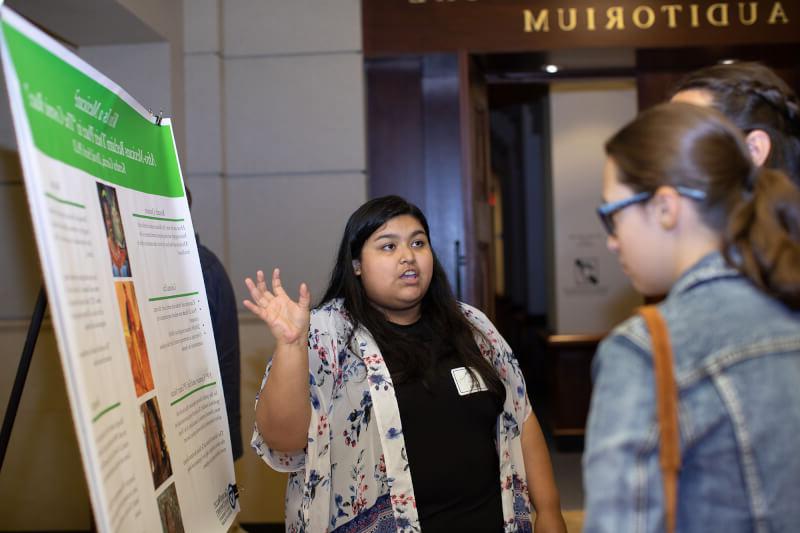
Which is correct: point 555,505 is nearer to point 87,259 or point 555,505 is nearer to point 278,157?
point 87,259

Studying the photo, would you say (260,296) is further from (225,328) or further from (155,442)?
(225,328)

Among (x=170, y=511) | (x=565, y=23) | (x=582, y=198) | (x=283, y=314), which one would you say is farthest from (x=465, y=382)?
(x=582, y=198)

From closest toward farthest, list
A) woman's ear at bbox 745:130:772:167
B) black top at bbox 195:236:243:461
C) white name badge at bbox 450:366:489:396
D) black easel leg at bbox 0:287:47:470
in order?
woman's ear at bbox 745:130:772:167
black easel leg at bbox 0:287:47:470
white name badge at bbox 450:366:489:396
black top at bbox 195:236:243:461

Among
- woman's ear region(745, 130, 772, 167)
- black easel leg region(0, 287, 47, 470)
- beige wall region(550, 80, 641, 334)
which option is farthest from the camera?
beige wall region(550, 80, 641, 334)

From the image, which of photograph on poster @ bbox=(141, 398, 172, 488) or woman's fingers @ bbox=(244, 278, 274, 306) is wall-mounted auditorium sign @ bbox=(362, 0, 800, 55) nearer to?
woman's fingers @ bbox=(244, 278, 274, 306)

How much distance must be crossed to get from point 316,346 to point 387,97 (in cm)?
322

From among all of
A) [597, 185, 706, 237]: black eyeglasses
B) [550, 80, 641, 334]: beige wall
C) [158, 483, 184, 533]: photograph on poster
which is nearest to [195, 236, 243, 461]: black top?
[158, 483, 184, 533]: photograph on poster

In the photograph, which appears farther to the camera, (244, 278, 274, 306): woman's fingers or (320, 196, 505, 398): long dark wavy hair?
(320, 196, 505, 398): long dark wavy hair

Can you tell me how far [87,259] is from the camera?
1.24 metres

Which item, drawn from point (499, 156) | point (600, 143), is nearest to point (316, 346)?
point (600, 143)

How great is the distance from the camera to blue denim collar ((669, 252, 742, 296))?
3.30ft

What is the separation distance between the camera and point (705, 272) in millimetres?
1012

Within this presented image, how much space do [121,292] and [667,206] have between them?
96 cm

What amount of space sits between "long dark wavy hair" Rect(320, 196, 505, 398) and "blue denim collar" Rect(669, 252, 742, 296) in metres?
0.99
